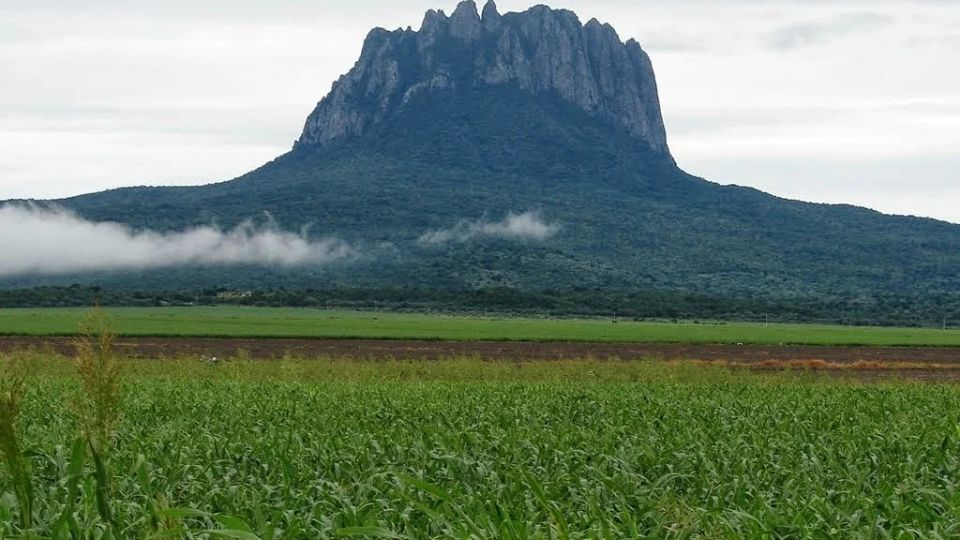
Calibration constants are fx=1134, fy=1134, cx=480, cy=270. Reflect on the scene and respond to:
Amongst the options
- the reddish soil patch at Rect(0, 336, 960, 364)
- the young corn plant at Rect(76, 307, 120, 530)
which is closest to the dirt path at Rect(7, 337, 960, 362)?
the reddish soil patch at Rect(0, 336, 960, 364)

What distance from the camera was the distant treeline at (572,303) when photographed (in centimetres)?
15462

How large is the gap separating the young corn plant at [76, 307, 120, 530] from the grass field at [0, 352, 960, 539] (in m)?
0.09

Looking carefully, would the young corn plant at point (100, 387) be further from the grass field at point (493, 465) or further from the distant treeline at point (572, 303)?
the distant treeline at point (572, 303)

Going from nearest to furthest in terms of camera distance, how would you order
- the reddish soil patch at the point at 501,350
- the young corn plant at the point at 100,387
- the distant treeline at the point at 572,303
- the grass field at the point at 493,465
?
the young corn plant at the point at 100,387 < the grass field at the point at 493,465 < the reddish soil patch at the point at 501,350 < the distant treeline at the point at 572,303

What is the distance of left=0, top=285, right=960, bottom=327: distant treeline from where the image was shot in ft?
507

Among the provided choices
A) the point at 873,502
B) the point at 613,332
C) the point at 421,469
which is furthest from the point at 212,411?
the point at 613,332

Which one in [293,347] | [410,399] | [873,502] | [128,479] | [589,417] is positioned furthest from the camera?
[293,347]

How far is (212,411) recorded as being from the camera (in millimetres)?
19562

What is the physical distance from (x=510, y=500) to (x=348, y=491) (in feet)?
5.41

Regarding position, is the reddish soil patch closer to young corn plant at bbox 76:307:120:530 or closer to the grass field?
the grass field

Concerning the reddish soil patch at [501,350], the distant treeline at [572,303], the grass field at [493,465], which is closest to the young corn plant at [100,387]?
the grass field at [493,465]

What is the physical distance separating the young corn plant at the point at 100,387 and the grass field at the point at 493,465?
0.29ft

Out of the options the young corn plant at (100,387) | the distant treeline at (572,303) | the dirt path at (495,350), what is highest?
the young corn plant at (100,387)

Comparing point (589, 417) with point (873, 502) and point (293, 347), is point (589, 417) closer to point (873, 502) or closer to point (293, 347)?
point (873, 502)
